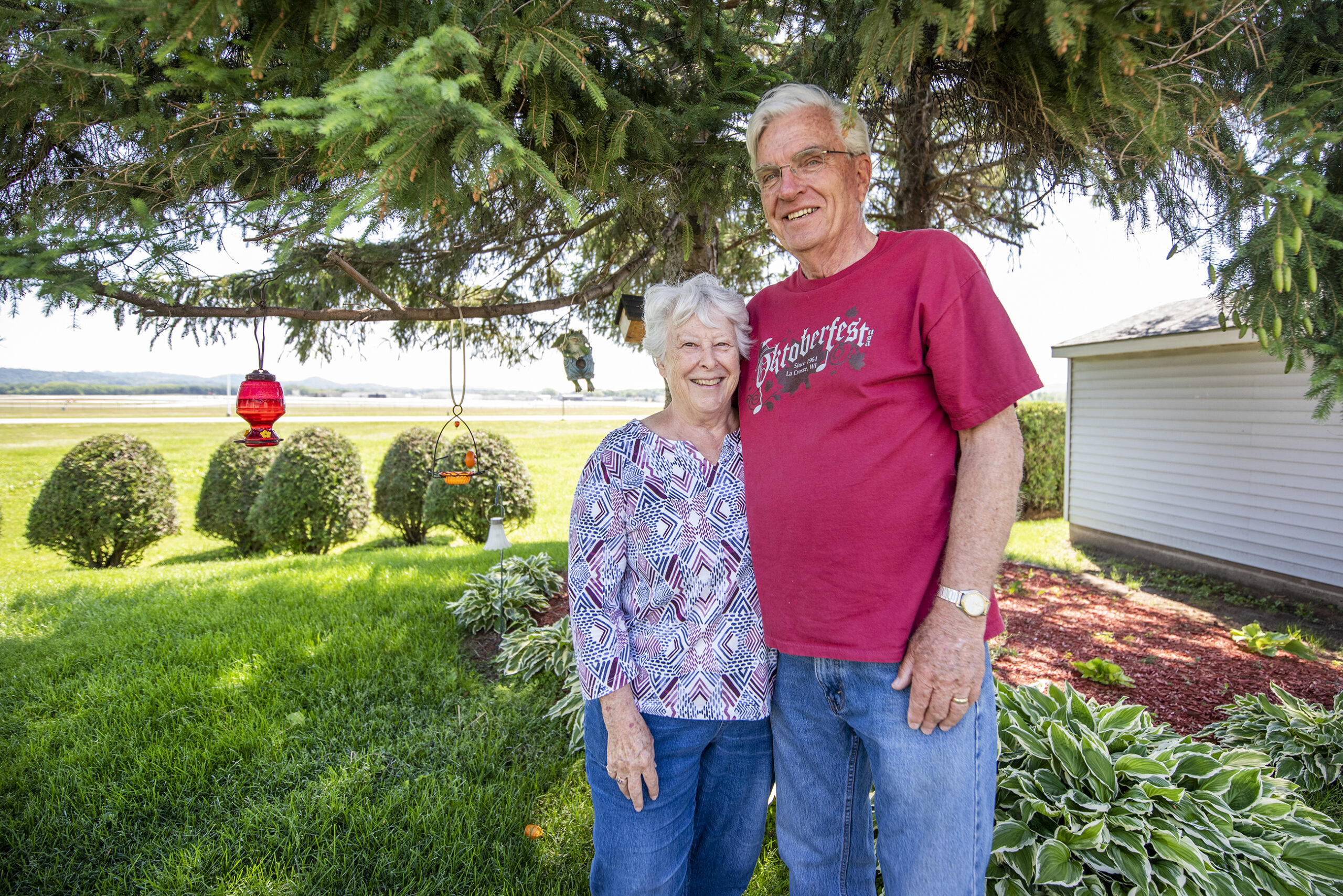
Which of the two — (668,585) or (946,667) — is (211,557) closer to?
(668,585)

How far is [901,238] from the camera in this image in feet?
5.06

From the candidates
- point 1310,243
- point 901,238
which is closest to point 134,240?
point 901,238

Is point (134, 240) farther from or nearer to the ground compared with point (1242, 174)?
nearer to the ground

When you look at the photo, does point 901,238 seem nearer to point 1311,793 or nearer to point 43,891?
point 1311,793

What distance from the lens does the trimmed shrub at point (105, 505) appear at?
7.62 m

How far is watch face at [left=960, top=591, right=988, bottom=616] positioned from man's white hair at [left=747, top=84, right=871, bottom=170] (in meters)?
1.17

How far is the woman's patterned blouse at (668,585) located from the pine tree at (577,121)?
29.6 inches

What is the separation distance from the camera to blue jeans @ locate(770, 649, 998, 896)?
1.41 metres

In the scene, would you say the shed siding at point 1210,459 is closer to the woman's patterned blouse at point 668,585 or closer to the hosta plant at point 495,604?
the woman's patterned blouse at point 668,585

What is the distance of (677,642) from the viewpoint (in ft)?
5.54

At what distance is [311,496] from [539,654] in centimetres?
577

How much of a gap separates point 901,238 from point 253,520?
9.17 meters

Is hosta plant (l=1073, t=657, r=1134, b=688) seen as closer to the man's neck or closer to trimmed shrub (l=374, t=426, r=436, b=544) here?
the man's neck

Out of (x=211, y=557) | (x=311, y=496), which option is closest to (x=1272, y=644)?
(x=311, y=496)
